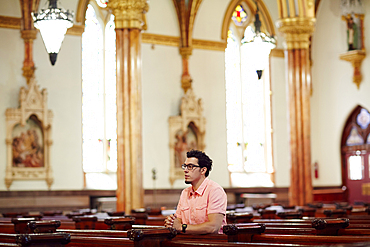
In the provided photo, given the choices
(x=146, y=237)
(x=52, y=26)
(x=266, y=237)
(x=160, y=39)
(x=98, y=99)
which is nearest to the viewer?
(x=146, y=237)

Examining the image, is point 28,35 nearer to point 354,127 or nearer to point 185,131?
point 185,131

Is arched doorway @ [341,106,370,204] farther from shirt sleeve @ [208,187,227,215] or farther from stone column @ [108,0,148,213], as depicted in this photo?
shirt sleeve @ [208,187,227,215]

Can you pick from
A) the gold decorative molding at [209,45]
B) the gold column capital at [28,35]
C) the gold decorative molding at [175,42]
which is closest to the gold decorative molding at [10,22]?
the gold column capital at [28,35]

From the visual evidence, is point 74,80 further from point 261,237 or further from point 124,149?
point 261,237

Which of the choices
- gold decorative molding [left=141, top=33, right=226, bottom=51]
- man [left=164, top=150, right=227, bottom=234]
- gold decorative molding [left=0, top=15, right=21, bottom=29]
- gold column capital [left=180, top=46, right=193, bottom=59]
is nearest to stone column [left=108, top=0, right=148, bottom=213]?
gold decorative molding [left=0, top=15, right=21, bottom=29]

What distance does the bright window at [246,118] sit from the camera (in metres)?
18.5

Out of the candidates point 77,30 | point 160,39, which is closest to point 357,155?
point 160,39

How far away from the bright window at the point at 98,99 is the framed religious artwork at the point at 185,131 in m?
1.70

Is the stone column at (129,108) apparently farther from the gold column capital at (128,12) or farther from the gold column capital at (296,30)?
the gold column capital at (296,30)

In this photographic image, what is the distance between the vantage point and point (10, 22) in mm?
14727

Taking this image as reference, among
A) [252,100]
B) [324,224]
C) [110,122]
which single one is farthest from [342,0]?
[324,224]

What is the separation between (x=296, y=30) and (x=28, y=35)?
6.65 meters

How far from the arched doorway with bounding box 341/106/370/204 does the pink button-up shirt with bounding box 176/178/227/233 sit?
1468 cm

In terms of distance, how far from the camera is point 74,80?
1554cm
